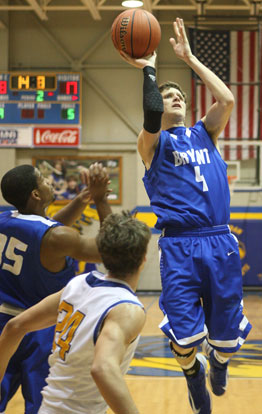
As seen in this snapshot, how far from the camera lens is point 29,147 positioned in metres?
12.0

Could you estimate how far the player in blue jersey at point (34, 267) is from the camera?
288cm

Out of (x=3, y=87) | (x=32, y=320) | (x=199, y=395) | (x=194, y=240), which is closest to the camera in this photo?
(x=32, y=320)

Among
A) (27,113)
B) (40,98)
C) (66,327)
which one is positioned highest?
(40,98)

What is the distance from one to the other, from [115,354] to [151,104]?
2033 millimetres

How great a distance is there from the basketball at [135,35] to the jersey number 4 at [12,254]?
1.69 metres

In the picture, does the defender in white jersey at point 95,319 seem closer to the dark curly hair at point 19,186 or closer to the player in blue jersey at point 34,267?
the player in blue jersey at point 34,267

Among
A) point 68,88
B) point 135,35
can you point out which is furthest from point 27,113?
point 135,35

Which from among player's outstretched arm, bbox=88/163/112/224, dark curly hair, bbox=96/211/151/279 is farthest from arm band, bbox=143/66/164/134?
dark curly hair, bbox=96/211/151/279

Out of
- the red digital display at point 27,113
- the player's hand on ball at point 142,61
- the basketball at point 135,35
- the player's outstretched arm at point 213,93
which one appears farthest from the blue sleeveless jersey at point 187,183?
the red digital display at point 27,113

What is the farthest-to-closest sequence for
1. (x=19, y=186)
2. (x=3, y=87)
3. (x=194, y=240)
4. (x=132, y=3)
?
(x=3, y=87), (x=132, y=3), (x=194, y=240), (x=19, y=186)

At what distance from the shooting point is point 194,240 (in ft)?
11.5

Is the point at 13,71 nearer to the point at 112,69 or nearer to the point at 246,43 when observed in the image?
the point at 112,69

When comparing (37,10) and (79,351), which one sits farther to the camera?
(37,10)

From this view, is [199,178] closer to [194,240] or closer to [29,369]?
[194,240]
